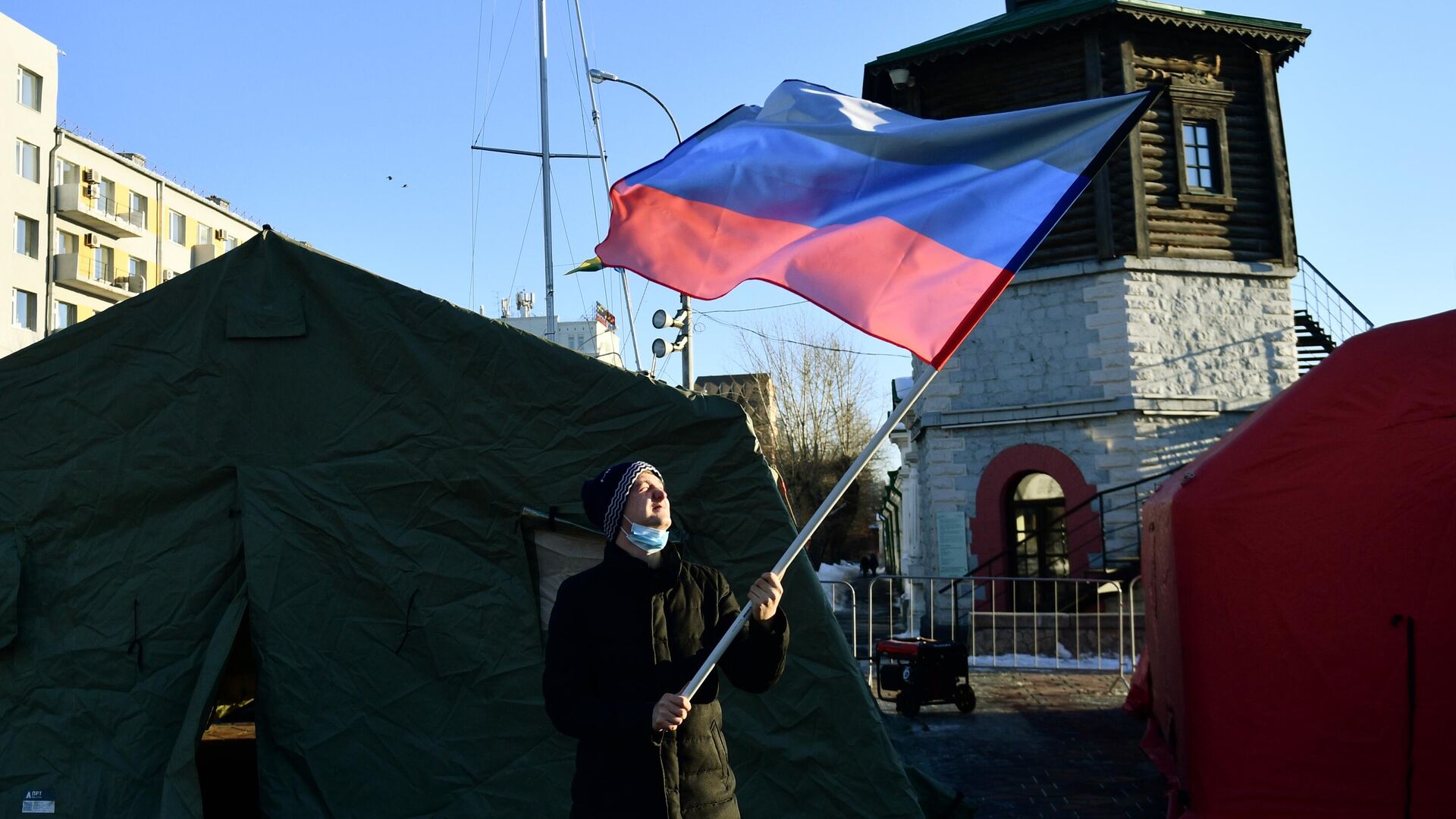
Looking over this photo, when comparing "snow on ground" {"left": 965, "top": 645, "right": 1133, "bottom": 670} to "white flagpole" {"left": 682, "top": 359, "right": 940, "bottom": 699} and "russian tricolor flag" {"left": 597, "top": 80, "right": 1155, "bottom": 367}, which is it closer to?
"russian tricolor flag" {"left": 597, "top": 80, "right": 1155, "bottom": 367}

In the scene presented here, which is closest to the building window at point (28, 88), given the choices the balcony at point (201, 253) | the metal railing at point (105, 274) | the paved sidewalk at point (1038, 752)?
the metal railing at point (105, 274)

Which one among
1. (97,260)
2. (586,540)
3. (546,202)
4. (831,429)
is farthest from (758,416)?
(586,540)

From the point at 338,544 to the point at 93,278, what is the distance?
42985 millimetres

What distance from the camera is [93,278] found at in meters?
42.2

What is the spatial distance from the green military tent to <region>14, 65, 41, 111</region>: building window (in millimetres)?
38788

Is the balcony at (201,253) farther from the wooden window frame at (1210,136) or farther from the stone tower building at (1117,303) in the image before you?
the wooden window frame at (1210,136)

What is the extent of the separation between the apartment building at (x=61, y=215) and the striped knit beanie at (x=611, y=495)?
1527 inches

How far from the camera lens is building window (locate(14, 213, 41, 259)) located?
1519 inches

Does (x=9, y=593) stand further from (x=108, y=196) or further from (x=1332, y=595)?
(x=108, y=196)

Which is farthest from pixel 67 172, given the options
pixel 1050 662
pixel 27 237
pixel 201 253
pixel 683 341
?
pixel 1050 662

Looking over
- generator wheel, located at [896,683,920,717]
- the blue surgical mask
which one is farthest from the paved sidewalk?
the blue surgical mask

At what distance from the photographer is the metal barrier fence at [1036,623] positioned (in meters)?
13.7

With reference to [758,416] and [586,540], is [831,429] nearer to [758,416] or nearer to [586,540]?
[758,416]

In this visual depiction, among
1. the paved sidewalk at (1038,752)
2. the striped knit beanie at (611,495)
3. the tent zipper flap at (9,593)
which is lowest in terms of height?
the paved sidewalk at (1038,752)
